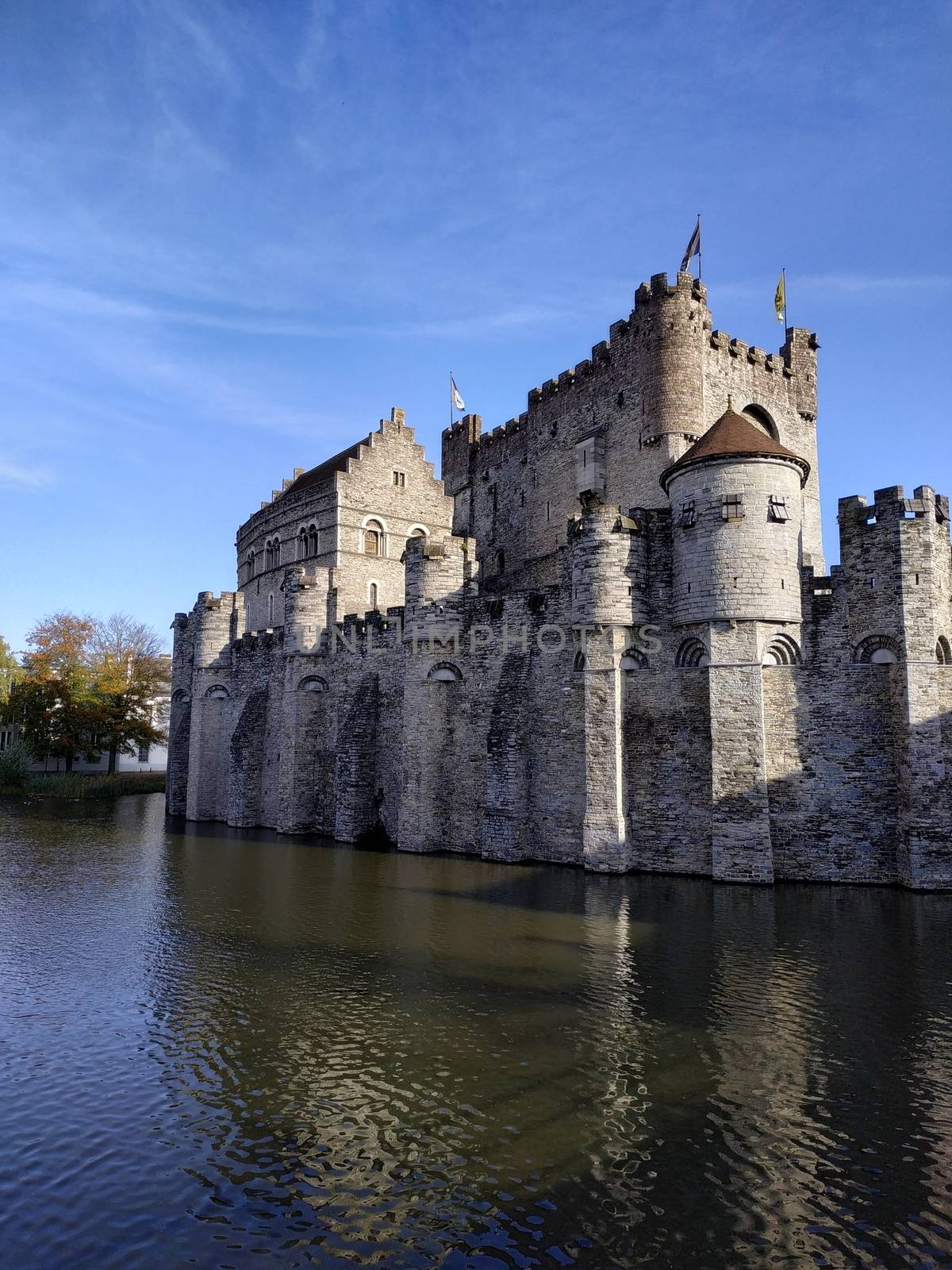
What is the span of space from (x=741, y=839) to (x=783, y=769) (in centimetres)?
197

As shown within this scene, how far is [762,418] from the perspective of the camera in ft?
98.4

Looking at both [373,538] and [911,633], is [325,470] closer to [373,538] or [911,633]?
[373,538]

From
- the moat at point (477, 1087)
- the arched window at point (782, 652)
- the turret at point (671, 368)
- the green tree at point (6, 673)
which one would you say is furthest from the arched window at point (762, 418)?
the green tree at point (6, 673)

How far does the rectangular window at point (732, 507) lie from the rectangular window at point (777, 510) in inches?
26.2

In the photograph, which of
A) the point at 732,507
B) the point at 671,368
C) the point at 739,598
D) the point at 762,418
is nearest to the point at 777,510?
the point at 732,507

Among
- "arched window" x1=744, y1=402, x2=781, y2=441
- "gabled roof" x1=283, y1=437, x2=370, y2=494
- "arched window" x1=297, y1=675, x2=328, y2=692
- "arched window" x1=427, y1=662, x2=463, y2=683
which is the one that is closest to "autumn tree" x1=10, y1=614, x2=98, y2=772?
"gabled roof" x1=283, y1=437, x2=370, y2=494

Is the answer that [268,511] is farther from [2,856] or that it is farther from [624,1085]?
[624,1085]

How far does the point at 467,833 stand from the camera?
23.2 metres

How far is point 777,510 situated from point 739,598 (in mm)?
2327

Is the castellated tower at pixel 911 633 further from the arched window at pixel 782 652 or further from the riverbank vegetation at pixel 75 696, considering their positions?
the riverbank vegetation at pixel 75 696

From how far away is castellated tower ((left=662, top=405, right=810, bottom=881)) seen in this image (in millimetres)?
17531

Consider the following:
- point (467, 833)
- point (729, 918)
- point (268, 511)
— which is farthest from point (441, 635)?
point (268, 511)

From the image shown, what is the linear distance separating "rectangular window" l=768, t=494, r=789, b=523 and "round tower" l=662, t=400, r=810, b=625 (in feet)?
0.06

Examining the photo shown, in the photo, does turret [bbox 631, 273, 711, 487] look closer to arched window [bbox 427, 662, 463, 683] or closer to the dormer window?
the dormer window
